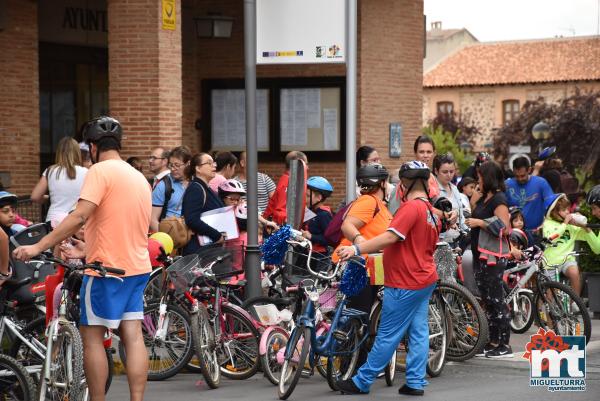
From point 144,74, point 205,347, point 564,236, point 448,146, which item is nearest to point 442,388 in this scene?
point 205,347

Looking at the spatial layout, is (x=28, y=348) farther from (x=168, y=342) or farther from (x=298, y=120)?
(x=298, y=120)

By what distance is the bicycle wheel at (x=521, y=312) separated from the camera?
12.7 meters

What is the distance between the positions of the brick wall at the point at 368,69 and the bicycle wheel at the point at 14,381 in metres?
14.3

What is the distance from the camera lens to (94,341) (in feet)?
24.9

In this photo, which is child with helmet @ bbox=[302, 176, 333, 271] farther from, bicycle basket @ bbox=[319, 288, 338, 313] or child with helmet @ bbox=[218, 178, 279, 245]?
bicycle basket @ bbox=[319, 288, 338, 313]

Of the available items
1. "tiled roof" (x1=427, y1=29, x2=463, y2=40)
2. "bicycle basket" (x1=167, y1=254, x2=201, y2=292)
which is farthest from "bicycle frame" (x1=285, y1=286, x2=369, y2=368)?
→ "tiled roof" (x1=427, y1=29, x2=463, y2=40)

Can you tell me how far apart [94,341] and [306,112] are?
14.2 meters

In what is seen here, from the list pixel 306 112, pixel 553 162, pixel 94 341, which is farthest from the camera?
pixel 306 112

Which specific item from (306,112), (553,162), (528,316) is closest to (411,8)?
(306,112)

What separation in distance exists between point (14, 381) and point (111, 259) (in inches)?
37.1

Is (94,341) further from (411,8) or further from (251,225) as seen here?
(411,8)

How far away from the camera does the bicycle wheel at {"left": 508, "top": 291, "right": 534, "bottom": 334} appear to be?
12734 millimetres

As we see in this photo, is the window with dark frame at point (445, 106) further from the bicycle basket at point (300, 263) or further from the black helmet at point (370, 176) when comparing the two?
the black helmet at point (370, 176)

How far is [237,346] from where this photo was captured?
10.0 m
